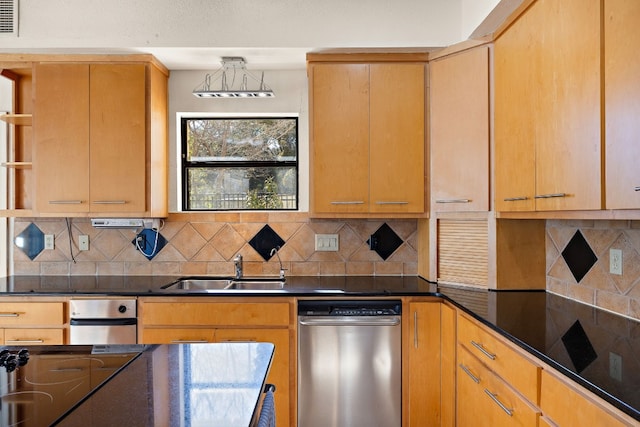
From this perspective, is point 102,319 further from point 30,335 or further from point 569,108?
point 569,108

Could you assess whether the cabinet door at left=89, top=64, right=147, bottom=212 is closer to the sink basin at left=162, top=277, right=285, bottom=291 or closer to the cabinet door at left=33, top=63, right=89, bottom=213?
the cabinet door at left=33, top=63, right=89, bottom=213

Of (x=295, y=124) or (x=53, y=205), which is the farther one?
(x=295, y=124)

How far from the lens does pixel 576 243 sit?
2178 millimetres

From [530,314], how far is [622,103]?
0.97m

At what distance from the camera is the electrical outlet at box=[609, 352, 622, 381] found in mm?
1165

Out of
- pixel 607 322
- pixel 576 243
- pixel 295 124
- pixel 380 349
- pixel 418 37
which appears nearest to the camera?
pixel 607 322

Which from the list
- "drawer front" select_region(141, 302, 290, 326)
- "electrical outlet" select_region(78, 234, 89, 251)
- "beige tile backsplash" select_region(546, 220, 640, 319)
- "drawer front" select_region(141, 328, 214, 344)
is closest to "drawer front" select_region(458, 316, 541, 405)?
"beige tile backsplash" select_region(546, 220, 640, 319)

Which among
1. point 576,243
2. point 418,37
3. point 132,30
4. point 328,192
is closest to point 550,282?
point 576,243

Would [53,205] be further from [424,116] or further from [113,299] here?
[424,116]

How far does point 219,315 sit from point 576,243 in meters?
1.95

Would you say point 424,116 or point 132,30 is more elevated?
point 132,30

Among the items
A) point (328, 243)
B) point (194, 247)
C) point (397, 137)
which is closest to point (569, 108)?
point (397, 137)

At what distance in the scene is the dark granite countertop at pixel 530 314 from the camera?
119 centimetres

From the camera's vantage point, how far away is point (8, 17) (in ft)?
8.46
